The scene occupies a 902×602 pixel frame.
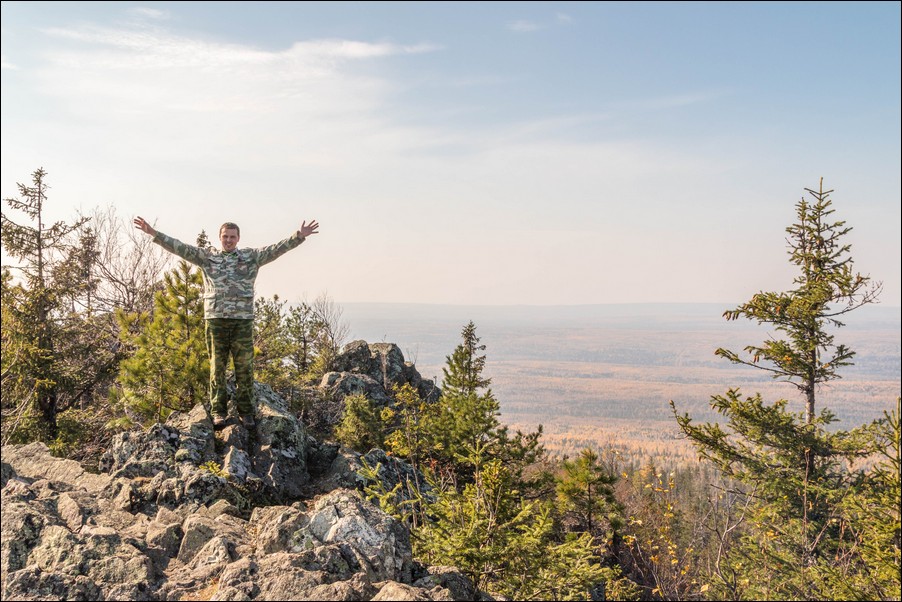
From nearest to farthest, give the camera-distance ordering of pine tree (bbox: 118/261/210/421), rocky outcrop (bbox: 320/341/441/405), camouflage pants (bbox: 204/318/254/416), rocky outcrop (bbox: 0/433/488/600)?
rocky outcrop (bbox: 0/433/488/600)
camouflage pants (bbox: 204/318/254/416)
pine tree (bbox: 118/261/210/421)
rocky outcrop (bbox: 320/341/441/405)

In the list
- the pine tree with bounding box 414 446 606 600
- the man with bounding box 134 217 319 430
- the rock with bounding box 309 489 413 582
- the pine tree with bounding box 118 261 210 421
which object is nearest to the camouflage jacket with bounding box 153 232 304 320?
the man with bounding box 134 217 319 430

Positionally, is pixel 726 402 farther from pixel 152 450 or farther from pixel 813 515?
pixel 152 450

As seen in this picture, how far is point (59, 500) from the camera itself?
5.77 m

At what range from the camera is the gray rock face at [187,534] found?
4.28 m

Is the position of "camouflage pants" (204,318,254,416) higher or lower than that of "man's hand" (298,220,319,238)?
lower

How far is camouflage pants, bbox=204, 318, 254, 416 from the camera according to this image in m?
8.41

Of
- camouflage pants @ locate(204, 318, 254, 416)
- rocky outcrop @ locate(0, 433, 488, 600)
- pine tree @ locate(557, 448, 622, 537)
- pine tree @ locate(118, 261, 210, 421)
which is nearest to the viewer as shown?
rocky outcrop @ locate(0, 433, 488, 600)

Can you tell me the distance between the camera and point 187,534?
5.26 metres

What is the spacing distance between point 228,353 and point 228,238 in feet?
6.30

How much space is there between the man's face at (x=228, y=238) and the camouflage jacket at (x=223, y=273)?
10cm

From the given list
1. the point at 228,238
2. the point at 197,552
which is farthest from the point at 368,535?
the point at 228,238

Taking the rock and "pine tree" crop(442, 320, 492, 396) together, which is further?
"pine tree" crop(442, 320, 492, 396)

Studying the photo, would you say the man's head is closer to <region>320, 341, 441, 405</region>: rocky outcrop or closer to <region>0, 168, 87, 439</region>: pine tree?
<region>0, 168, 87, 439</region>: pine tree

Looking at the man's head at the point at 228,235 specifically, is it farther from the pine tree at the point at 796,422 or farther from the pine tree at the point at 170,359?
the pine tree at the point at 796,422
